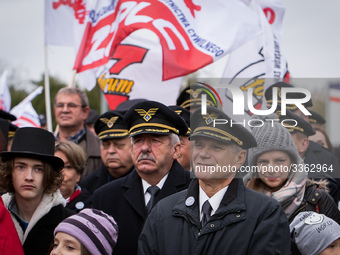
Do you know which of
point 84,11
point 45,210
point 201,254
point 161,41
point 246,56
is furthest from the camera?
point 84,11

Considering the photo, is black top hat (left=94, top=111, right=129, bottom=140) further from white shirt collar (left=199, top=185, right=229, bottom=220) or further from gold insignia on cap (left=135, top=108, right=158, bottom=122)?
white shirt collar (left=199, top=185, right=229, bottom=220)

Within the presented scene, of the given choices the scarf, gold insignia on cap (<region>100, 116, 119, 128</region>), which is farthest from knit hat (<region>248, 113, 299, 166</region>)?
gold insignia on cap (<region>100, 116, 119, 128</region>)

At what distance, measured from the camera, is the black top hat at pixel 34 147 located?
4.62 metres

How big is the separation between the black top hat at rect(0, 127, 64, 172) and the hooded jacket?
318 millimetres

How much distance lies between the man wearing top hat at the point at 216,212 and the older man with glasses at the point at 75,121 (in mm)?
3491

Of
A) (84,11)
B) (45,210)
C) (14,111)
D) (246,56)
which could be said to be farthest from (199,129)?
(14,111)

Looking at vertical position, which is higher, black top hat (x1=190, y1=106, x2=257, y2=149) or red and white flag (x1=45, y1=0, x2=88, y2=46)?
red and white flag (x1=45, y1=0, x2=88, y2=46)

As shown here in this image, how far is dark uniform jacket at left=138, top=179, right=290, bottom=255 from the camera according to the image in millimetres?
3508

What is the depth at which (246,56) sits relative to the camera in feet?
26.3

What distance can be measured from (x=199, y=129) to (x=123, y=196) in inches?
49.9

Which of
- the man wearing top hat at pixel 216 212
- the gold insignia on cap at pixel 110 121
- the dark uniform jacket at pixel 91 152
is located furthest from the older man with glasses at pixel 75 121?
the man wearing top hat at pixel 216 212

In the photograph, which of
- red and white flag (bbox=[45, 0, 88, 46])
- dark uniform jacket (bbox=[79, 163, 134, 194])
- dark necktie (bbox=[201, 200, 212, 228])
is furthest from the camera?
red and white flag (bbox=[45, 0, 88, 46])

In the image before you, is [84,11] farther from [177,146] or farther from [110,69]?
[177,146]

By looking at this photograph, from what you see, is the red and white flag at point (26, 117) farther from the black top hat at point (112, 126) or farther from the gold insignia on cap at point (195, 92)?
the gold insignia on cap at point (195, 92)
